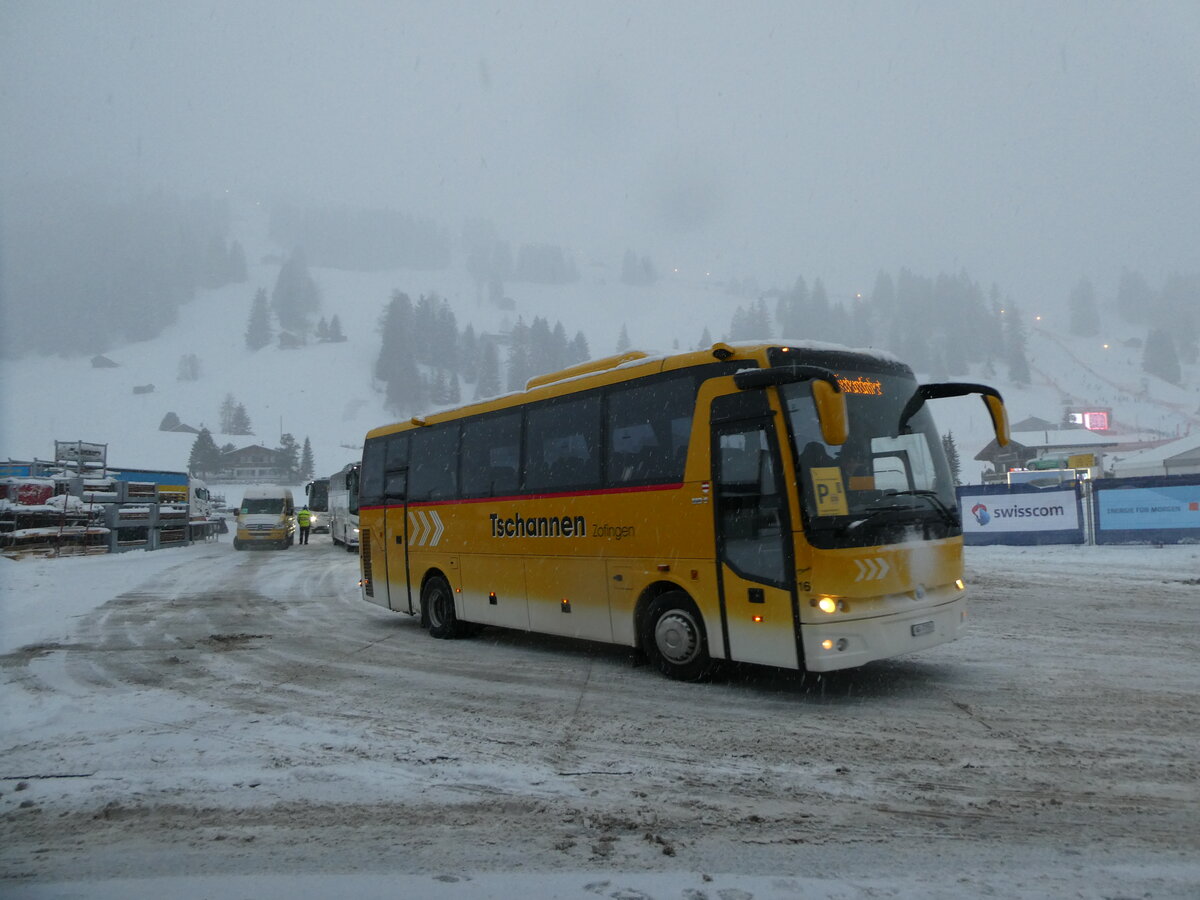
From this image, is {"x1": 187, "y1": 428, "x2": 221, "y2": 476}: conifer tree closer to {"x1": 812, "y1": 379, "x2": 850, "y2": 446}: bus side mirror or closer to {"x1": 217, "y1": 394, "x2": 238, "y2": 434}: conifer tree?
{"x1": 217, "y1": 394, "x2": 238, "y2": 434}: conifer tree

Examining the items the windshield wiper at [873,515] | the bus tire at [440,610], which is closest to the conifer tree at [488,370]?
the bus tire at [440,610]

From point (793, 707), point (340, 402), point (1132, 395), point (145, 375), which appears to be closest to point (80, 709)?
point (793, 707)

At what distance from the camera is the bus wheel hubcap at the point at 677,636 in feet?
24.8

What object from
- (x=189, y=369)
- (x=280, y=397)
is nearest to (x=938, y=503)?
(x=280, y=397)

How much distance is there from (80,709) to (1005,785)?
719cm

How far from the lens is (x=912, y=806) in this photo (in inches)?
176

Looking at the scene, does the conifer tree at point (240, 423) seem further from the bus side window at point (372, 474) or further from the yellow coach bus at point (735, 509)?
the yellow coach bus at point (735, 509)

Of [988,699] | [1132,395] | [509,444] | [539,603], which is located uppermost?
[1132,395]

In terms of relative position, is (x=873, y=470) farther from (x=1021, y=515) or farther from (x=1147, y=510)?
(x=1021, y=515)

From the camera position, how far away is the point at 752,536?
6.90m

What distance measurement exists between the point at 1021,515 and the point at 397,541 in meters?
18.7

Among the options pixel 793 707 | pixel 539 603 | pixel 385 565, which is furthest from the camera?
pixel 385 565

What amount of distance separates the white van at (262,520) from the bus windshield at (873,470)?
31.5 meters

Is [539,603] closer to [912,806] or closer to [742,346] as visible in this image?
[742,346]
